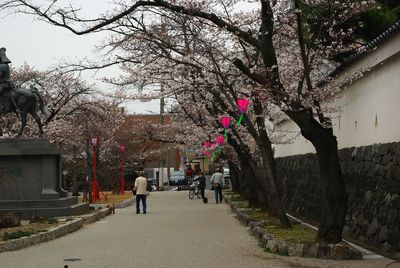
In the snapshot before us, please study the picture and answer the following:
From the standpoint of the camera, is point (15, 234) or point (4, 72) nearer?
point (15, 234)

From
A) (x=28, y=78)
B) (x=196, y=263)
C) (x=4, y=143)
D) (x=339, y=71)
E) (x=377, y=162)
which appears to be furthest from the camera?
(x=28, y=78)

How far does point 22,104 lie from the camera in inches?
822

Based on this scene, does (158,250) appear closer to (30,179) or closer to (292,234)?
(292,234)

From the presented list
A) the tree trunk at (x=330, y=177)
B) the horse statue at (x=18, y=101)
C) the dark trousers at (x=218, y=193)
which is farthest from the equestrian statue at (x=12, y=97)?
the dark trousers at (x=218, y=193)

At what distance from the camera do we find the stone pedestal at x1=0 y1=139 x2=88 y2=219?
20547 millimetres

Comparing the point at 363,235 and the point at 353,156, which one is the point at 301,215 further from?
the point at 363,235

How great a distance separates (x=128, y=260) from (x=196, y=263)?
1403 mm

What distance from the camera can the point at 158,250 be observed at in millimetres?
12742

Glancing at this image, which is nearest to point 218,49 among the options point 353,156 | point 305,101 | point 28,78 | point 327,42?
point 327,42

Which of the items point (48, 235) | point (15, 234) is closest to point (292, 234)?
point (48, 235)

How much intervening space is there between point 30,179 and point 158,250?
9.80 m

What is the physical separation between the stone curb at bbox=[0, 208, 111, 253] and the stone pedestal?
1.47m

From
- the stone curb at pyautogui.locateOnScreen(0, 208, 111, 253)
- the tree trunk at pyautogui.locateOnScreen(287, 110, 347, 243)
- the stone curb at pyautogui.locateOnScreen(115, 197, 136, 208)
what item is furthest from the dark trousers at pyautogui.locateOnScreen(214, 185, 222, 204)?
the tree trunk at pyautogui.locateOnScreen(287, 110, 347, 243)

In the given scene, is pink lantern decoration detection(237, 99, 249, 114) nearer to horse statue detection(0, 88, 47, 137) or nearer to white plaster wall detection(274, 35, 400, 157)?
white plaster wall detection(274, 35, 400, 157)
